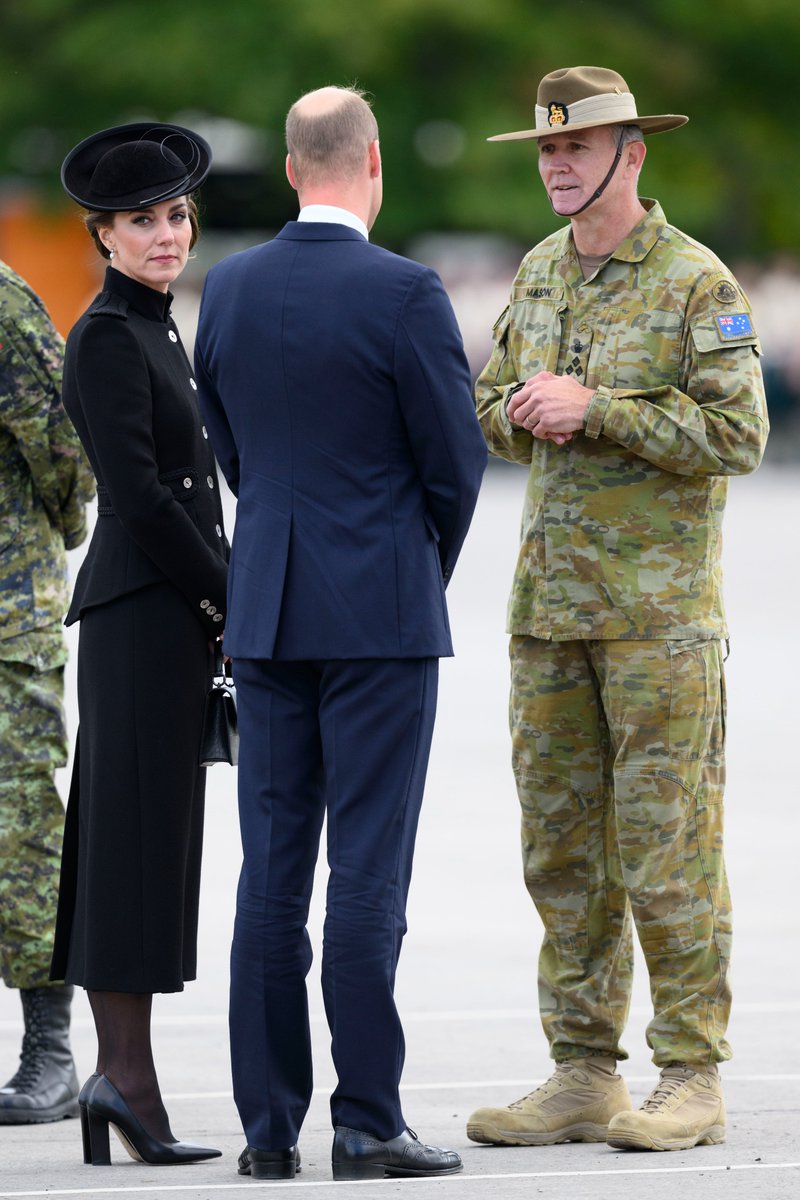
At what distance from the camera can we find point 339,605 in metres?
4.54

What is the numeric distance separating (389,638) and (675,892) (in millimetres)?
920

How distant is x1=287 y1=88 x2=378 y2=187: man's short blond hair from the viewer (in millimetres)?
4535

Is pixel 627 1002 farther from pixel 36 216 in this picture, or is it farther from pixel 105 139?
pixel 36 216

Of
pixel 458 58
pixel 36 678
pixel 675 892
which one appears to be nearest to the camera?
pixel 675 892

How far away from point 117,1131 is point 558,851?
44.5 inches

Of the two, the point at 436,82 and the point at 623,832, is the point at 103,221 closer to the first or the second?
the point at 623,832

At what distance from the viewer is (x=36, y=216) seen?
36656 millimetres

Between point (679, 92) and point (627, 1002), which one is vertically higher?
point (679, 92)

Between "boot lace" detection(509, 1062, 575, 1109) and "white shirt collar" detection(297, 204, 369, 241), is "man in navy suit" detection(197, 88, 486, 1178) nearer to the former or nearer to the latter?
"white shirt collar" detection(297, 204, 369, 241)

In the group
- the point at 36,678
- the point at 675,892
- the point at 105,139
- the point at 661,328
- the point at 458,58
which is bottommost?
the point at 675,892

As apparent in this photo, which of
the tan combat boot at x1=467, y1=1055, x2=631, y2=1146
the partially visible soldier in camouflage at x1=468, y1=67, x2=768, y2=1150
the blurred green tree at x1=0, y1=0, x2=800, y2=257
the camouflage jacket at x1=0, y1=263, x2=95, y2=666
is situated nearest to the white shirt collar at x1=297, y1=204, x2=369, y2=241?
the partially visible soldier in camouflage at x1=468, y1=67, x2=768, y2=1150

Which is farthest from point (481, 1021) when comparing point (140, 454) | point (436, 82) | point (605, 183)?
point (436, 82)

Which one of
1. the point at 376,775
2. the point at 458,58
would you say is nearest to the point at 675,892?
the point at 376,775

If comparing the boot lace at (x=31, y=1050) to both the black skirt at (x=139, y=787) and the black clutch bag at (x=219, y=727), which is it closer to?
the black skirt at (x=139, y=787)
